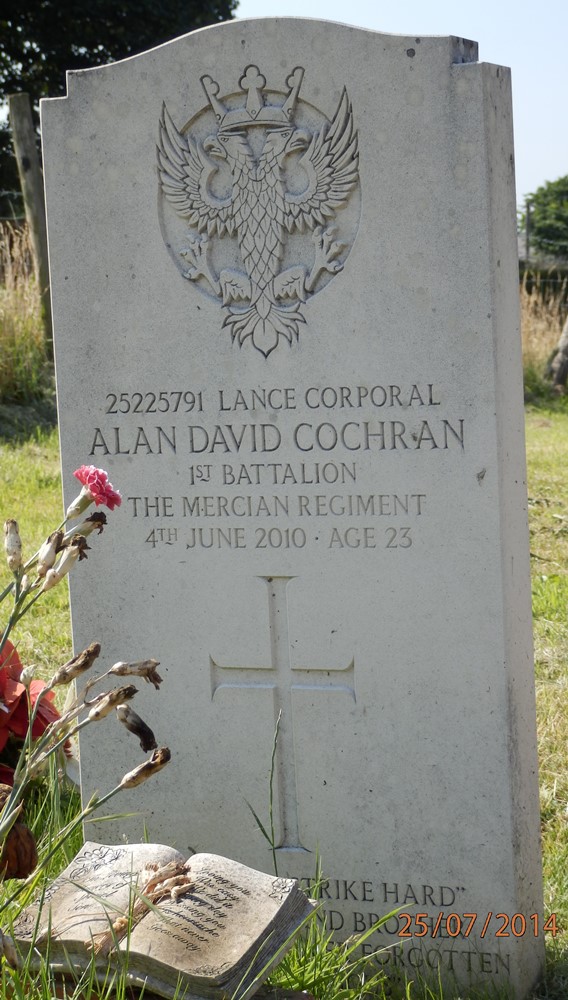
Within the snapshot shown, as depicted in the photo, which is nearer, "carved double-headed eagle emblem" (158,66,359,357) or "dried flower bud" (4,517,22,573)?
"dried flower bud" (4,517,22,573)

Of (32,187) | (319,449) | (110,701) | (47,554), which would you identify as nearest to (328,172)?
(319,449)

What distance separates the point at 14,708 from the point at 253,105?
68.7 inches

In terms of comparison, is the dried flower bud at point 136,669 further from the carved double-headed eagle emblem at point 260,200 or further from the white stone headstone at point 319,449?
the carved double-headed eagle emblem at point 260,200

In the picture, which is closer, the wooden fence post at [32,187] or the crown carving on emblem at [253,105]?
the crown carving on emblem at [253,105]

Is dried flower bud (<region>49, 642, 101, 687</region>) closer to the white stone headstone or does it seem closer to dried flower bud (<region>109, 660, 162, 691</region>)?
dried flower bud (<region>109, 660, 162, 691</region>)

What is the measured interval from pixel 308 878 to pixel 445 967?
371 mm

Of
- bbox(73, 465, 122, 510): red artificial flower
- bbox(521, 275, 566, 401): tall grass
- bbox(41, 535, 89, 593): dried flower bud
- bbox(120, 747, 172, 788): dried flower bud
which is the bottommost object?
bbox(120, 747, 172, 788): dried flower bud

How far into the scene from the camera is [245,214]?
2434 mm

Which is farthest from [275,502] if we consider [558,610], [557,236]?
[557,236]

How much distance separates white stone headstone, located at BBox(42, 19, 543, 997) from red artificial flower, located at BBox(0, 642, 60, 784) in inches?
17.3

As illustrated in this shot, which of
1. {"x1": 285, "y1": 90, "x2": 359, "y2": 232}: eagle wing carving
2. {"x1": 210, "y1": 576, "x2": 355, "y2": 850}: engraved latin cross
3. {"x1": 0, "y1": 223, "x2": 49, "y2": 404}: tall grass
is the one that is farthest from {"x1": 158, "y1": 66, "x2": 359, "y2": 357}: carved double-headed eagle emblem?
{"x1": 0, "y1": 223, "x2": 49, "y2": 404}: tall grass

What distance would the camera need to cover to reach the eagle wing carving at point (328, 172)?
7.62 ft
